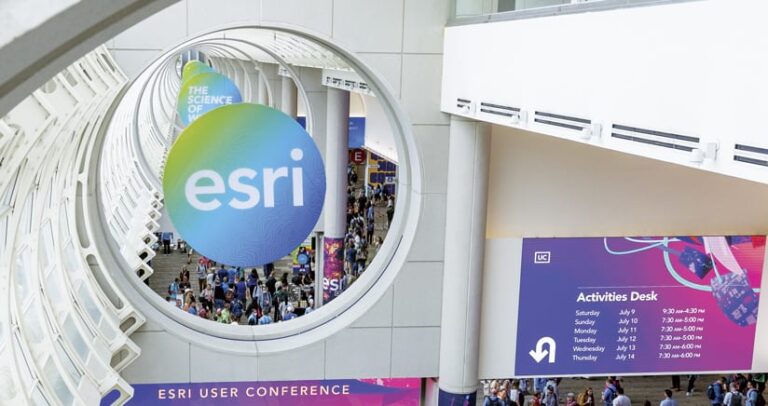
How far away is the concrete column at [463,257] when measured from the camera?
890 centimetres

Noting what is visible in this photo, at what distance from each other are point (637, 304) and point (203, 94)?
12.2 metres

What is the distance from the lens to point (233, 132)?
922 centimetres

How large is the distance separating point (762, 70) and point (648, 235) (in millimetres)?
6041

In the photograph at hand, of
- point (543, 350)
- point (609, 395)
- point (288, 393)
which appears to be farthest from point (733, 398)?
point (288, 393)

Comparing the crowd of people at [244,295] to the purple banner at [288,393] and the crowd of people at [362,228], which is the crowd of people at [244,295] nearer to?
the crowd of people at [362,228]

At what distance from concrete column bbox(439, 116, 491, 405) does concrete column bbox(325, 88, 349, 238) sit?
994 centimetres

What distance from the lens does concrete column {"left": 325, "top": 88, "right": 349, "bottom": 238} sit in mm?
19156

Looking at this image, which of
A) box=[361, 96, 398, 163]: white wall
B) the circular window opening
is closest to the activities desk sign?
the circular window opening

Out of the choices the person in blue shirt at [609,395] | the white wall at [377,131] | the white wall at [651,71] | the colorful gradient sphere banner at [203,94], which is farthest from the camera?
the white wall at [377,131]

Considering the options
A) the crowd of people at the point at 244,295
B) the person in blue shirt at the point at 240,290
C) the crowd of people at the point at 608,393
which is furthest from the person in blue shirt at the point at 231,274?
the crowd of people at the point at 608,393

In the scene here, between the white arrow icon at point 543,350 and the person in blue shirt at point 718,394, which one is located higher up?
the white arrow icon at point 543,350

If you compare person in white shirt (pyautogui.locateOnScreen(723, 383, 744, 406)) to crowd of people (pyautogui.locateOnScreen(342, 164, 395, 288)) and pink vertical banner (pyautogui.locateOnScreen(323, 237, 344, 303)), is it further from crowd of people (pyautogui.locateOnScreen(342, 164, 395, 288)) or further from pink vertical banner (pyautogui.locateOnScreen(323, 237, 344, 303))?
crowd of people (pyautogui.locateOnScreen(342, 164, 395, 288))

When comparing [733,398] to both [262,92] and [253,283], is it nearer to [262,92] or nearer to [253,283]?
[253,283]

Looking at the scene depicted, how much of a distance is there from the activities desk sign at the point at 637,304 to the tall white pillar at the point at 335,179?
31.2 feet
